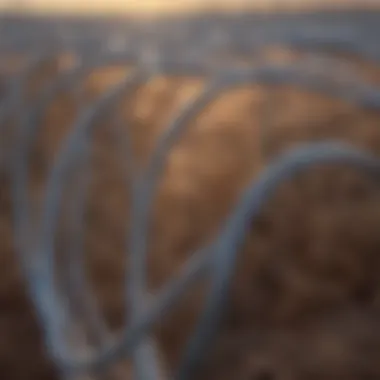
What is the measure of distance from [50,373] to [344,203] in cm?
43

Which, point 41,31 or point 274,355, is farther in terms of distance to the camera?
point 41,31

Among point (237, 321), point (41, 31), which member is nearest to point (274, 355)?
point (237, 321)

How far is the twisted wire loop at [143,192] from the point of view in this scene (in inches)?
26.5

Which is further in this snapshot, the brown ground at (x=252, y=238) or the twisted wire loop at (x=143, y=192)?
the brown ground at (x=252, y=238)

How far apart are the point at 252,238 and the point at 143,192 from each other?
145 millimetres

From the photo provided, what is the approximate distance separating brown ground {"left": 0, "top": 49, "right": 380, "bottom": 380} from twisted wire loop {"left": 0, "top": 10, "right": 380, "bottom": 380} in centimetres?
3

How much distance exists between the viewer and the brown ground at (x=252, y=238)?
2.64ft

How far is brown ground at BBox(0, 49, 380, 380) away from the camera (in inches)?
31.6

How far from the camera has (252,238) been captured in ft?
2.73

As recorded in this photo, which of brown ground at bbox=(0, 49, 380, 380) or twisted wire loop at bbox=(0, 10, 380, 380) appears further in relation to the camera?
brown ground at bbox=(0, 49, 380, 380)

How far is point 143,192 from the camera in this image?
2.62 feet

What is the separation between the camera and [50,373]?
0.89 meters

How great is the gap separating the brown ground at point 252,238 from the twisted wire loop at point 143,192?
0.03 m

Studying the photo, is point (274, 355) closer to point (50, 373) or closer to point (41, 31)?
point (50, 373)
